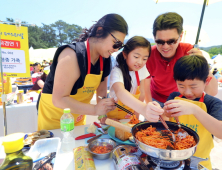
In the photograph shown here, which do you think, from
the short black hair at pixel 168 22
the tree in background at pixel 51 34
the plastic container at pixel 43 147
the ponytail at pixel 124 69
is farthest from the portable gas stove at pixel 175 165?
the tree in background at pixel 51 34

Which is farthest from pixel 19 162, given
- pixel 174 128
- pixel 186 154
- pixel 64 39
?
pixel 64 39

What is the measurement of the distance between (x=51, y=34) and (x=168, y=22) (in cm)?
4504

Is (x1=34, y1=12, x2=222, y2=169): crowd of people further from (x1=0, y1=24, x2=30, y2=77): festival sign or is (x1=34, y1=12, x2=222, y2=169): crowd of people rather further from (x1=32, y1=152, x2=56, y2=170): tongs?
(x1=0, y1=24, x2=30, y2=77): festival sign

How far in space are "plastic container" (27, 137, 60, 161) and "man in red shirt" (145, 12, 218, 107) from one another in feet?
5.15

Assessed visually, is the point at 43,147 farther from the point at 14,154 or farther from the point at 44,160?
the point at 14,154

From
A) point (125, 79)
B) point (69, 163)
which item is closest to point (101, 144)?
point (69, 163)

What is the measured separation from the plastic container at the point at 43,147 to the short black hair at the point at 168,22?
67.1 inches

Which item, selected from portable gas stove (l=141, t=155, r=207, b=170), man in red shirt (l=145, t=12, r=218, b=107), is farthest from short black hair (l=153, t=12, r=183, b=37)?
portable gas stove (l=141, t=155, r=207, b=170)

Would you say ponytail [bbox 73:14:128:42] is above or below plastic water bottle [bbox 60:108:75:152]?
above

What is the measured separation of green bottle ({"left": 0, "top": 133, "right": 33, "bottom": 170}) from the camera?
2.20 feet

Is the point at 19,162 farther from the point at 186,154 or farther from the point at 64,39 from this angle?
the point at 64,39

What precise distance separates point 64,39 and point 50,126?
43.7 m

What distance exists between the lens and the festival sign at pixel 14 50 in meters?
1.80

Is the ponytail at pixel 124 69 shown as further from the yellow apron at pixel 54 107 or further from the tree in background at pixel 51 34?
the tree in background at pixel 51 34
